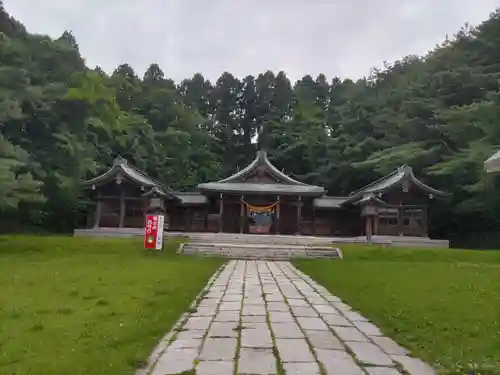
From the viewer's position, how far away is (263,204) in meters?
26.7

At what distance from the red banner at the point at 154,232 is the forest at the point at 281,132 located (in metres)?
5.10

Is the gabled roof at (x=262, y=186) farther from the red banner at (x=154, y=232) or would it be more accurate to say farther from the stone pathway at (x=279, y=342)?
the stone pathway at (x=279, y=342)

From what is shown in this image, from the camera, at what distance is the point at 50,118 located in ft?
84.6

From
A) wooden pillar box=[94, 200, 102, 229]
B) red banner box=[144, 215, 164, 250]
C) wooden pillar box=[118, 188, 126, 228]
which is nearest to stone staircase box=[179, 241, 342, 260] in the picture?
red banner box=[144, 215, 164, 250]

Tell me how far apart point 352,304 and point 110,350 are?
3.92 m

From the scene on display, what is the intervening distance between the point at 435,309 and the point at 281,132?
38542mm

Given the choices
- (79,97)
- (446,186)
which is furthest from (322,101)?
(79,97)

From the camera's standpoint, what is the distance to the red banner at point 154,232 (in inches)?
622

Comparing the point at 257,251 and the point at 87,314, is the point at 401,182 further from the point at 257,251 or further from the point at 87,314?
the point at 87,314

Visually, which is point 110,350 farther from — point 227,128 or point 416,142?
point 227,128

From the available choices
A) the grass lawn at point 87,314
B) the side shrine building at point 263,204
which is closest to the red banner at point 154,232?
the grass lawn at point 87,314

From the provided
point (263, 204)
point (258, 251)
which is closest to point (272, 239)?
point (258, 251)

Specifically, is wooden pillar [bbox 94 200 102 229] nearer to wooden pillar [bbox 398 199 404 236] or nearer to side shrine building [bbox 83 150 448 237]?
side shrine building [bbox 83 150 448 237]

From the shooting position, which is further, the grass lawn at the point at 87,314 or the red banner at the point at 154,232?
the red banner at the point at 154,232
